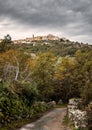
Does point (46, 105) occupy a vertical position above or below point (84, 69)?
below

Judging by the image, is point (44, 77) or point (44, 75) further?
point (44, 75)

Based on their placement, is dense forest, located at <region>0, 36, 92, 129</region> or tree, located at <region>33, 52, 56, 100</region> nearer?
dense forest, located at <region>0, 36, 92, 129</region>

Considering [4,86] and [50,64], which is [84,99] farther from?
[50,64]

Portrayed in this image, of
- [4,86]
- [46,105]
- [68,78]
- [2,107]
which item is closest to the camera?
[2,107]

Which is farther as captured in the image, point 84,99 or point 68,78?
point 68,78

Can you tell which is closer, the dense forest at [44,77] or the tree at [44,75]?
the dense forest at [44,77]

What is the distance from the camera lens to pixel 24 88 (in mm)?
40062

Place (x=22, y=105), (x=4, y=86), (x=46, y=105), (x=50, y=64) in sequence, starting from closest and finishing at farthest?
1. (x=4, y=86)
2. (x=22, y=105)
3. (x=46, y=105)
4. (x=50, y=64)

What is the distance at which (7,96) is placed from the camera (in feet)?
119

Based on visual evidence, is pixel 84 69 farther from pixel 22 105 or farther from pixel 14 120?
pixel 14 120

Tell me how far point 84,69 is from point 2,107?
31.7 meters

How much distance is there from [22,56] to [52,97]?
10.3 meters

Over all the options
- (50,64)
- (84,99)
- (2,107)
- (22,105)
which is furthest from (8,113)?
(50,64)

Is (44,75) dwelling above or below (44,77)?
above
